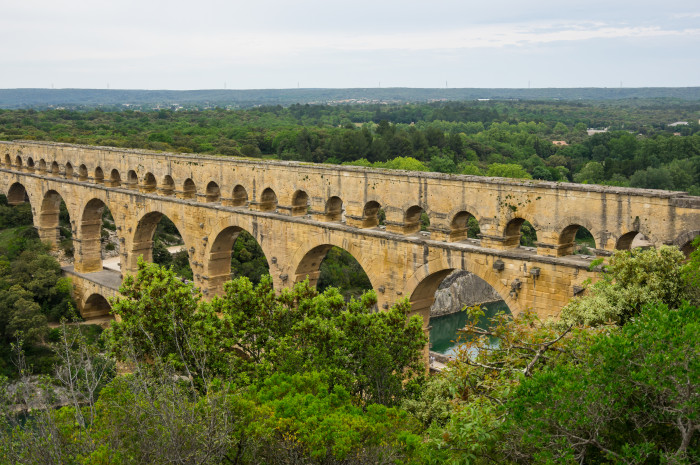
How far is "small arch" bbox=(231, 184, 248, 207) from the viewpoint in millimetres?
25888

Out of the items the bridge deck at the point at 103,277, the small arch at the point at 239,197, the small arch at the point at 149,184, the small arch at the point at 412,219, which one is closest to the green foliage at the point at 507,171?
the bridge deck at the point at 103,277

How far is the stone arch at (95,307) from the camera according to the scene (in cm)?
3553

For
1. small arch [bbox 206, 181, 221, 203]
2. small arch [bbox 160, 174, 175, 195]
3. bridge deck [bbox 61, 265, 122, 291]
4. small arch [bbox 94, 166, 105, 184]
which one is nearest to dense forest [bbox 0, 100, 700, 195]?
bridge deck [bbox 61, 265, 122, 291]

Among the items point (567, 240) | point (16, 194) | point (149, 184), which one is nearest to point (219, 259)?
point (149, 184)

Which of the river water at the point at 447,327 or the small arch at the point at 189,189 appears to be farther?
the river water at the point at 447,327

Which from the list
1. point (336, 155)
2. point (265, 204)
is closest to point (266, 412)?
point (265, 204)

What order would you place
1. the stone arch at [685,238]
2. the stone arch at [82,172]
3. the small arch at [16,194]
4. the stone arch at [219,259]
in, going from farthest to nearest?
the small arch at [16,194], the stone arch at [82,172], the stone arch at [219,259], the stone arch at [685,238]

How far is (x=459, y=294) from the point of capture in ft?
149

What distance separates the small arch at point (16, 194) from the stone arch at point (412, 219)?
3193 cm

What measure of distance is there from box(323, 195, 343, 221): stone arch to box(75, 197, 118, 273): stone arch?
16476mm

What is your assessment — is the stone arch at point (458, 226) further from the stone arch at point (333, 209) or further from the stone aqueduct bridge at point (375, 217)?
the stone arch at point (333, 209)

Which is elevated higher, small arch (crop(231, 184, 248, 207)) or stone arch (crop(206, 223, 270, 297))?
small arch (crop(231, 184, 248, 207))

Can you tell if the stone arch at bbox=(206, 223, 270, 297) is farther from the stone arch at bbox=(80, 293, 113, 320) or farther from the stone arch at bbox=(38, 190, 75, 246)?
the stone arch at bbox=(38, 190, 75, 246)

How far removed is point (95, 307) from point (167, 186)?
1021 centimetres
